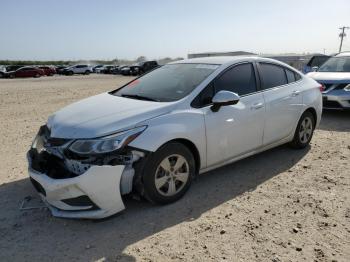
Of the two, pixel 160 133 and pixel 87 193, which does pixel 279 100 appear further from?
pixel 87 193

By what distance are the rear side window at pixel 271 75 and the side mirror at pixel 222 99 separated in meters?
1.08

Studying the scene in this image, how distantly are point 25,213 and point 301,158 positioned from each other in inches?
163

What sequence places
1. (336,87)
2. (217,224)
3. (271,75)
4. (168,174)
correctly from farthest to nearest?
1. (336,87)
2. (271,75)
3. (168,174)
4. (217,224)

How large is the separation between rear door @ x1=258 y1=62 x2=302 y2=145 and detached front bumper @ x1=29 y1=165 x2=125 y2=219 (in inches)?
99.9

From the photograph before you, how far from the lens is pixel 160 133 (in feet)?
12.5

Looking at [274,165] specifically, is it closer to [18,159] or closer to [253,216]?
[253,216]

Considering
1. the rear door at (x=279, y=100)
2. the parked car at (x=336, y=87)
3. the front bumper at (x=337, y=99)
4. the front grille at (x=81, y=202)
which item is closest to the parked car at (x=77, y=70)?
the parked car at (x=336, y=87)

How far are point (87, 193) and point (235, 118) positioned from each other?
83.3 inches

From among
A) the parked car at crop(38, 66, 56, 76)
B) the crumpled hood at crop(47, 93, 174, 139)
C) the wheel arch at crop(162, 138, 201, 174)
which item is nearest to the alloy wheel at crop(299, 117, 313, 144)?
the wheel arch at crop(162, 138, 201, 174)

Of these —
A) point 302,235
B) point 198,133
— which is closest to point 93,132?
point 198,133

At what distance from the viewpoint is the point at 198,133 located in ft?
13.6

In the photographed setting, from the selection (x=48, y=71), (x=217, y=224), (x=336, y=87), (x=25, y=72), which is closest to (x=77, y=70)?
(x=48, y=71)

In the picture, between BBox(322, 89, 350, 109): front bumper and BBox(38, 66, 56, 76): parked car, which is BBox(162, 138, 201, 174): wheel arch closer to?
BBox(322, 89, 350, 109): front bumper

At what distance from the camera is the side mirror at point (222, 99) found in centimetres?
423
